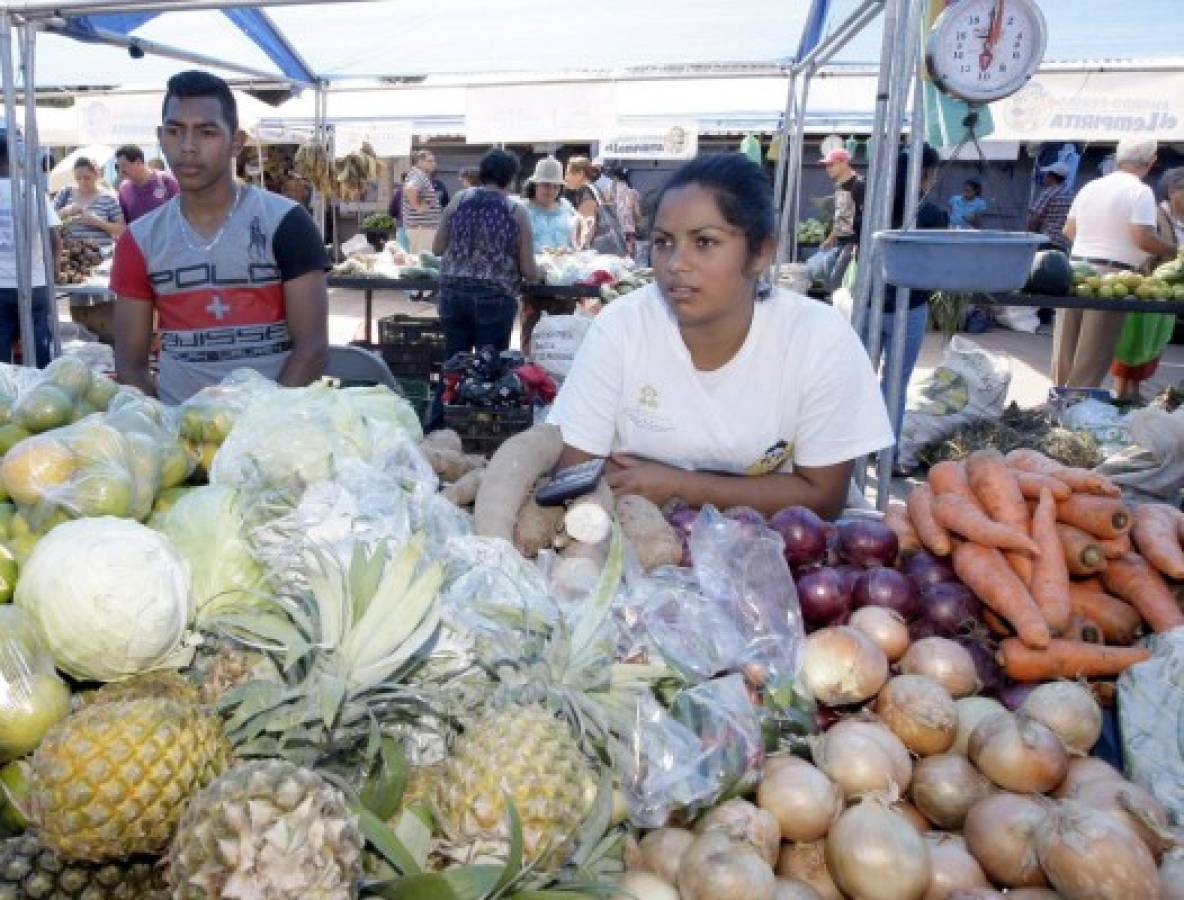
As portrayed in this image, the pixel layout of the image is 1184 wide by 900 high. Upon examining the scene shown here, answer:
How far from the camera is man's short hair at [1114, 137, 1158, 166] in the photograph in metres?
7.79

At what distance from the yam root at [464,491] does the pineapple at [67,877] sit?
115cm

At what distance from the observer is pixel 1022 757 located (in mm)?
1541

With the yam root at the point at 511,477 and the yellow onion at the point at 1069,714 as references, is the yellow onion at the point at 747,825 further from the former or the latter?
the yam root at the point at 511,477

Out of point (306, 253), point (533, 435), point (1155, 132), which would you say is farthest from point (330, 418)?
point (1155, 132)

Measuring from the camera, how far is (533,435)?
2.45 meters

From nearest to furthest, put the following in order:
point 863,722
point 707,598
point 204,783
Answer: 1. point 204,783
2. point 863,722
3. point 707,598

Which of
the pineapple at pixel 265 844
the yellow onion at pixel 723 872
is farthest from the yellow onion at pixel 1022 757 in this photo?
the pineapple at pixel 265 844

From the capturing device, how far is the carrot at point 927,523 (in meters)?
2.13

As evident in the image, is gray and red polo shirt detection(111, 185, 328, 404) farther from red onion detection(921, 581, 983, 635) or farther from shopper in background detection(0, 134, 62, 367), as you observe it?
shopper in background detection(0, 134, 62, 367)

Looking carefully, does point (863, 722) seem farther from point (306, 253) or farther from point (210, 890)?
point (306, 253)

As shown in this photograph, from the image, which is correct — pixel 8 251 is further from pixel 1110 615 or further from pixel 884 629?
pixel 1110 615

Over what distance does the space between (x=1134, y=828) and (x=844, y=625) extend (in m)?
0.59

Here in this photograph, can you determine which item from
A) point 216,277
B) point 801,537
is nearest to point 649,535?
point 801,537

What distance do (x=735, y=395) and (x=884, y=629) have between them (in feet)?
3.09
